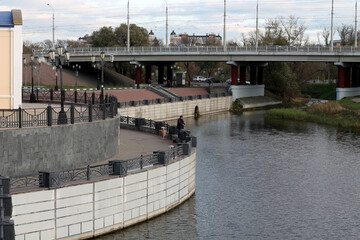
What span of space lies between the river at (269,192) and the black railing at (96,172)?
7.65 feet

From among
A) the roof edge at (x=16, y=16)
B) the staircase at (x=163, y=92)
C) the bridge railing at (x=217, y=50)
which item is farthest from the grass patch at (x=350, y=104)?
the roof edge at (x=16, y=16)

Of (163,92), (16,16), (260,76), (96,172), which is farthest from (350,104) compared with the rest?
(96,172)

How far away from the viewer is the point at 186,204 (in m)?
28.5

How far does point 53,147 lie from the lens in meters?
24.9

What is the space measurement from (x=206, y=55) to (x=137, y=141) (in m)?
54.0

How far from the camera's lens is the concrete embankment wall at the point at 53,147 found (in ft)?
76.5

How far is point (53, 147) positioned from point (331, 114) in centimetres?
4863

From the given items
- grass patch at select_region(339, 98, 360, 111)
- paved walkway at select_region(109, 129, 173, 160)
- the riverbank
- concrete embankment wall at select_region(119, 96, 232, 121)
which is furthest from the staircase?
paved walkway at select_region(109, 129, 173, 160)

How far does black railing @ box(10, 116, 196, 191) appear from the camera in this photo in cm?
2123

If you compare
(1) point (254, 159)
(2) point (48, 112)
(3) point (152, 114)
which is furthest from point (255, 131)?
(2) point (48, 112)

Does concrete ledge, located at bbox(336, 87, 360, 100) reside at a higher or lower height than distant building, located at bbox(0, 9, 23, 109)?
lower

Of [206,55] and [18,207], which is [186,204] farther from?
[206,55]

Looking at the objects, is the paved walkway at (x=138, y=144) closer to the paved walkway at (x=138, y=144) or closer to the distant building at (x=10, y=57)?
the paved walkway at (x=138, y=144)

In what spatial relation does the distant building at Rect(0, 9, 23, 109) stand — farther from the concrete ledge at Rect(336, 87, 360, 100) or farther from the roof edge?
the concrete ledge at Rect(336, 87, 360, 100)
